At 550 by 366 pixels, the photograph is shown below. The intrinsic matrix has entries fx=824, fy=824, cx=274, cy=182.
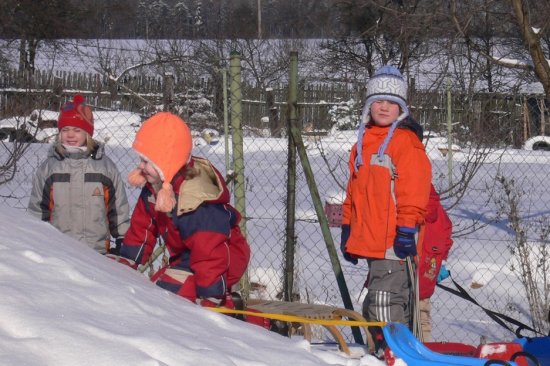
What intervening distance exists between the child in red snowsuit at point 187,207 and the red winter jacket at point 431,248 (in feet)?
3.49

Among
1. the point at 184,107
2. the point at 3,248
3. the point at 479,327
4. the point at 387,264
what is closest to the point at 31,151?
the point at 184,107

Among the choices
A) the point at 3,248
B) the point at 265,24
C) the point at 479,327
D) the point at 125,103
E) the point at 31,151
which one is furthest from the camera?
the point at 265,24

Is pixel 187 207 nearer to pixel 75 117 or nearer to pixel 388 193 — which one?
pixel 388 193

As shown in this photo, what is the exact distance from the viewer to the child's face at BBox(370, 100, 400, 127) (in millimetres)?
4145

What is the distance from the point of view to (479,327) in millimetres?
6508

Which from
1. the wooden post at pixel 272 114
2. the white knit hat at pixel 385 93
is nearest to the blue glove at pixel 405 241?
the white knit hat at pixel 385 93

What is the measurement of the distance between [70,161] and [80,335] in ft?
8.17

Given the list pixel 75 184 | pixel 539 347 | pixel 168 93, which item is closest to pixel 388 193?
pixel 539 347

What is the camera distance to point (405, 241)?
3.87 metres

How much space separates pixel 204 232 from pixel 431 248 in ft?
4.38

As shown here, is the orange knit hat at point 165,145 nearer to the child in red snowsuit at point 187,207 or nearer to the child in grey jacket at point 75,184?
the child in red snowsuit at point 187,207

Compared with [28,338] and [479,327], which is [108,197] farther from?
[479,327]

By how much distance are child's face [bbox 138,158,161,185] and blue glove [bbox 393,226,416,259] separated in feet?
3.83

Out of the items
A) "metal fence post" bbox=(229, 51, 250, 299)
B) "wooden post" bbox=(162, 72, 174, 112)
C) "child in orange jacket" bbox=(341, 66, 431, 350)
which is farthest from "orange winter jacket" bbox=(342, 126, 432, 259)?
"wooden post" bbox=(162, 72, 174, 112)
